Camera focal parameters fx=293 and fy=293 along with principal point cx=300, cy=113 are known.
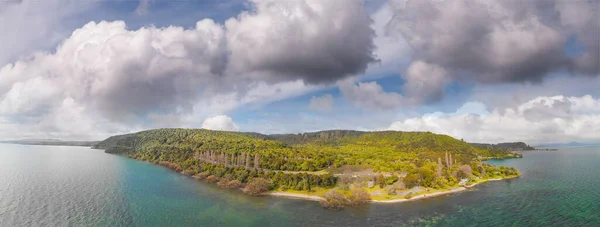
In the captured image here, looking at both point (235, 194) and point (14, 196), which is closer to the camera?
point (14, 196)

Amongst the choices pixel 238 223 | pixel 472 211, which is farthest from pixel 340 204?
pixel 472 211

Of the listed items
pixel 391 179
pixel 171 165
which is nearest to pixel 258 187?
pixel 391 179

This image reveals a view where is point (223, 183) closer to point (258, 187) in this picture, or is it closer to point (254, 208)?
point (258, 187)

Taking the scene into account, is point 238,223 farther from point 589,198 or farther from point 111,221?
point 589,198

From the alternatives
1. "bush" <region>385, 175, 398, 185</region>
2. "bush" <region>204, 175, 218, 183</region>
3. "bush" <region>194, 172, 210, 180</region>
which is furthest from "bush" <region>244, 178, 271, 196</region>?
"bush" <region>385, 175, 398, 185</region>

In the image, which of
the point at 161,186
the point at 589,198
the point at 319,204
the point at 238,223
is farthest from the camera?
the point at 161,186

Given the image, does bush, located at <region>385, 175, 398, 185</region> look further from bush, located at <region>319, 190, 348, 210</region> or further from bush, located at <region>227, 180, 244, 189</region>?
bush, located at <region>227, 180, 244, 189</region>

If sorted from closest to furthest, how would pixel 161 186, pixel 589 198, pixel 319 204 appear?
pixel 319 204
pixel 589 198
pixel 161 186
